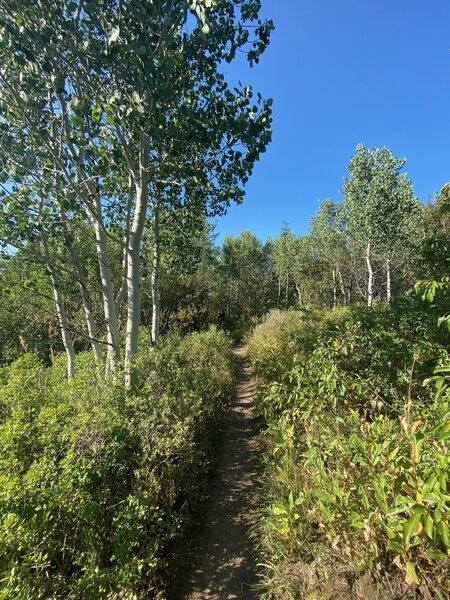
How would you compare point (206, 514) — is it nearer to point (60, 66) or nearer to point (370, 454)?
point (370, 454)

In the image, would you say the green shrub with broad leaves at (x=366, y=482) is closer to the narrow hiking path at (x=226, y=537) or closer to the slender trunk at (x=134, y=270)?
→ the narrow hiking path at (x=226, y=537)

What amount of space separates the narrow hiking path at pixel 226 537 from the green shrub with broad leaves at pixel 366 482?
27cm

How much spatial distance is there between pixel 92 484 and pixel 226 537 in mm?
1749

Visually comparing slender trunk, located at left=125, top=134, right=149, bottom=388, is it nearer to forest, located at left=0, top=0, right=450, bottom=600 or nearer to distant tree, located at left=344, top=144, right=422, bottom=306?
forest, located at left=0, top=0, right=450, bottom=600

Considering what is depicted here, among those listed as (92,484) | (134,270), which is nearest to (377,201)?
→ (134,270)

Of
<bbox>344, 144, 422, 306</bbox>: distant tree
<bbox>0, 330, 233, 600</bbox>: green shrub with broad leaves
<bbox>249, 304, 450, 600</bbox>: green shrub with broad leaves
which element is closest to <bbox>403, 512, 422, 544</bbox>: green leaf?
<bbox>249, 304, 450, 600</bbox>: green shrub with broad leaves

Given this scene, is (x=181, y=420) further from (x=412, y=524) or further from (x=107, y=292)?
(x=412, y=524)

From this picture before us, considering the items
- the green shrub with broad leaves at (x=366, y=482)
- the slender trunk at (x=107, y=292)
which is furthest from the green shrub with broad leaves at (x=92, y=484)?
the green shrub with broad leaves at (x=366, y=482)

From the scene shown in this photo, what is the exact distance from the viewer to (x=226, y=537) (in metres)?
3.16

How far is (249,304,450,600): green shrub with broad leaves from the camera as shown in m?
1.55

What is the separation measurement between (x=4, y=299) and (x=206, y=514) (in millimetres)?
8495

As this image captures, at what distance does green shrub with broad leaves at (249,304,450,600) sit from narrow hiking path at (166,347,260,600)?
27cm

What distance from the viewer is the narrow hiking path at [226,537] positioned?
261cm

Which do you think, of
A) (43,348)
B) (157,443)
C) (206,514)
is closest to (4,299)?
(43,348)
